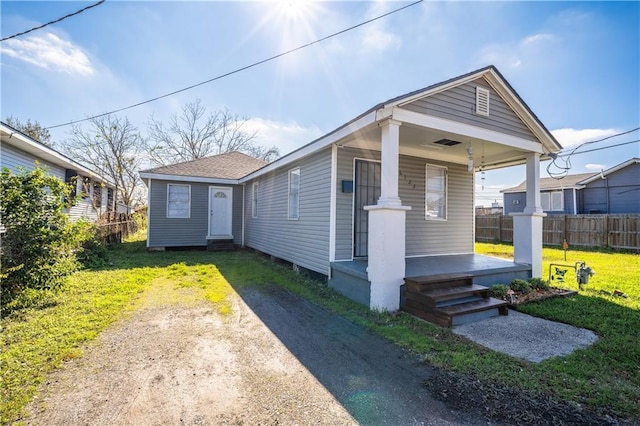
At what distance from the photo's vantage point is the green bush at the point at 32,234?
155 inches

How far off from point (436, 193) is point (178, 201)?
28.0 feet

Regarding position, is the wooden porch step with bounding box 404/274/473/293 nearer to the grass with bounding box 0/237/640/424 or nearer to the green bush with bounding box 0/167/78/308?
the grass with bounding box 0/237/640/424

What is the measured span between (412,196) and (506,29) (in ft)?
12.6

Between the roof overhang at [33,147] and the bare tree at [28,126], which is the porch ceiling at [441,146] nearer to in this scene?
the roof overhang at [33,147]

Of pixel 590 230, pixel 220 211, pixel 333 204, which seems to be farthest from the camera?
pixel 590 230

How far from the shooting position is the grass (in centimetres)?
236

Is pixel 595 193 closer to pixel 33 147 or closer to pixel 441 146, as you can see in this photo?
pixel 441 146

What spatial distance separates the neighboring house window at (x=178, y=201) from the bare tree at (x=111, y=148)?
10.4 metres

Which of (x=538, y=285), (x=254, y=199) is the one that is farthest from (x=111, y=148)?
(x=538, y=285)

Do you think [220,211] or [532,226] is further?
[220,211]

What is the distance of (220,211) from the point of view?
36.8 feet

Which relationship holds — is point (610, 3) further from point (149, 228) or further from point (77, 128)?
point (77, 128)

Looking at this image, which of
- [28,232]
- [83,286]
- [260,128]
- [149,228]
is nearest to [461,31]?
[28,232]

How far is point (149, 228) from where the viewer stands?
33.6ft
